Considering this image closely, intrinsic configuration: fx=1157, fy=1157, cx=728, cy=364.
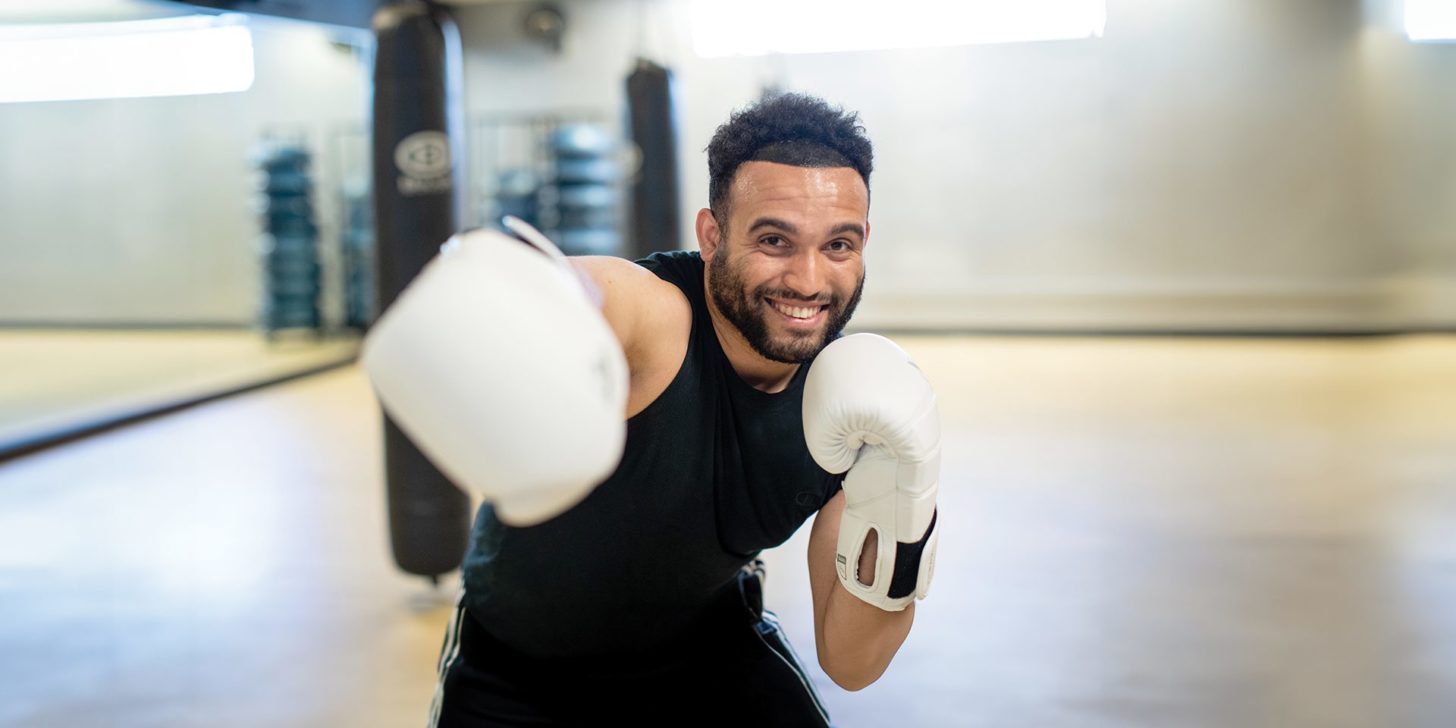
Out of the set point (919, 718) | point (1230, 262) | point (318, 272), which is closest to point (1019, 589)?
point (919, 718)

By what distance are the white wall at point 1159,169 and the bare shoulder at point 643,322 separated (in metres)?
7.39

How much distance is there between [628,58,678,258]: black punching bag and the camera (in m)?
4.84

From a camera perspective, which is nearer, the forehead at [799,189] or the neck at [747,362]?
the forehead at [799,189]

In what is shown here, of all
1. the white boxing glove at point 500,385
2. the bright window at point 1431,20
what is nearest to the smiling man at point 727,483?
the white boxing glove at point 500,385

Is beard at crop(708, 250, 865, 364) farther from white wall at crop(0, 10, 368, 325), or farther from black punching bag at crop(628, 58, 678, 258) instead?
white wall at crop(0, 10, 368, 325)

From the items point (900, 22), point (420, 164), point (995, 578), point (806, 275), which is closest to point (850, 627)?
point (806, 275)

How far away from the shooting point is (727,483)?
4.94 feet

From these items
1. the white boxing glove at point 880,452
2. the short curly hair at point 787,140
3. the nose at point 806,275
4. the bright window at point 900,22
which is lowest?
the white boxing glove at point 880,452

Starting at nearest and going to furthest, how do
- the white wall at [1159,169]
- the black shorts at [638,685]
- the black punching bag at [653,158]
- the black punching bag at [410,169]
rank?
the black shorts at [638,685]
the black punching bag at [410,169]
the black punching bag at [653,158]
the white wall at [1159,169]

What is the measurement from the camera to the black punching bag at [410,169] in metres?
2.95

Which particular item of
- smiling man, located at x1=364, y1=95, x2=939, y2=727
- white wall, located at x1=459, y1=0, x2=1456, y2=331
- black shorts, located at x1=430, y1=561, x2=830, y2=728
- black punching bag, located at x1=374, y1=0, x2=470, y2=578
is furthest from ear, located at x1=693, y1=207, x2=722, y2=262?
white wall, located at x1=459, y1=0, x2=1456, y2=331

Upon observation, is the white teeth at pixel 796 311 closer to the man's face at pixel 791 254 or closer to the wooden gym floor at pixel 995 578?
the man's face at pixel 791 254

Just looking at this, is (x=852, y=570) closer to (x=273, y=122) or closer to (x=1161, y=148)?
(x=1161, y=148)

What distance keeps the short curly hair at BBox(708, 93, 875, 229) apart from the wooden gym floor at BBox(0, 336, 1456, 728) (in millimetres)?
1493
